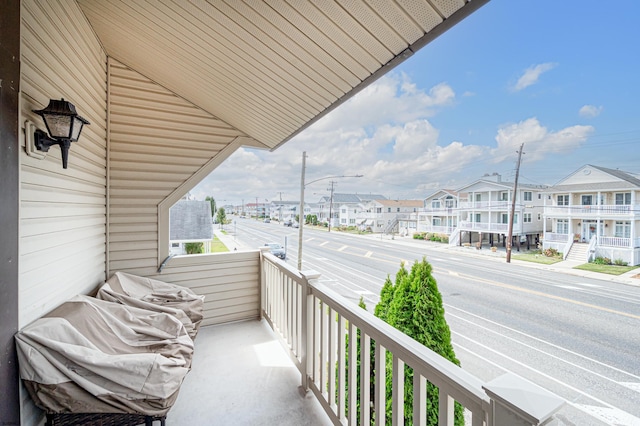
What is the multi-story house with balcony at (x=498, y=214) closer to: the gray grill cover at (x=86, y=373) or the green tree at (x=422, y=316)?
the green tree at (x=422, y=316)

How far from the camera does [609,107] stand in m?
2.54

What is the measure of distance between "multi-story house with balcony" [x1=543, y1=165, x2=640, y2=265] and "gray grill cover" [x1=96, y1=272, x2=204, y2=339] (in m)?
4.00

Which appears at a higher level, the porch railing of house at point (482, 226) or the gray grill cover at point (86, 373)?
the porch railing of house at point (482, 226)

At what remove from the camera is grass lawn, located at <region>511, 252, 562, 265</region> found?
3395 millimetres

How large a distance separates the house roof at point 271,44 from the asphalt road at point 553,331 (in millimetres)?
1495

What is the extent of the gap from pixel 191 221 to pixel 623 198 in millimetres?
5396

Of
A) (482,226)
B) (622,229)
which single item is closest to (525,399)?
(622,229)

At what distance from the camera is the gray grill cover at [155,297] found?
2254 millimetres

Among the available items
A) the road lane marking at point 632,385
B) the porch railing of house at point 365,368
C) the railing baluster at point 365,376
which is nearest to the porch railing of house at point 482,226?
the road lane marking at point 632,385

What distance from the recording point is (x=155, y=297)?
2572 mm

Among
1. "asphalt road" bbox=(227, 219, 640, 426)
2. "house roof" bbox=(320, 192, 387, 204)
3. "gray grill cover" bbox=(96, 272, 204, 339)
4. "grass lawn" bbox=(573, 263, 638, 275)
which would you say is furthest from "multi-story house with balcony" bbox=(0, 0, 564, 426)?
"house roof" bbox=(320, 192, 387, 204)

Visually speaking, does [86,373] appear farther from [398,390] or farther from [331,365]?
[398,390]

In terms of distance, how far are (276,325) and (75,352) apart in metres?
1.90

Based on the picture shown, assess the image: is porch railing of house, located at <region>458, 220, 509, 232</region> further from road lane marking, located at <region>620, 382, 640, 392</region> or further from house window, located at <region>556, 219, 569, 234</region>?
road lane marking, located at <region>620, 382, 640, 392</region>
